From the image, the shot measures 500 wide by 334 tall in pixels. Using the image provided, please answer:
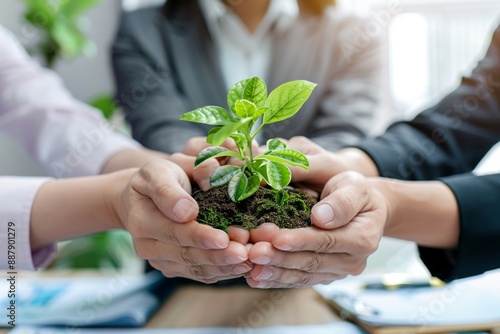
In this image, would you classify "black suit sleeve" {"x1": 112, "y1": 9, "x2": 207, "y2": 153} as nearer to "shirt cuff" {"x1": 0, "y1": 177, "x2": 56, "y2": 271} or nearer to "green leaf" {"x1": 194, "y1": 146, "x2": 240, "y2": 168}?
"shirt cuff" {"x1": 0, "y1": 177, "x2": 56, "y2": 271}

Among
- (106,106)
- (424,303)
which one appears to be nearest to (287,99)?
(424,303)

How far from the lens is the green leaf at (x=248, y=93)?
583 mm

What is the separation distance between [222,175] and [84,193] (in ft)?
0.90

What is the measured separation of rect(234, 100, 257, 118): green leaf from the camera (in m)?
0.55

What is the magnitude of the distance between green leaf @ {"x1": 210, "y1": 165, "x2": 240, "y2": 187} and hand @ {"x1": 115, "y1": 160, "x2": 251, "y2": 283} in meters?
0.04

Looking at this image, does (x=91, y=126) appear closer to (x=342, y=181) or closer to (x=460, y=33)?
(x=342, y=181)

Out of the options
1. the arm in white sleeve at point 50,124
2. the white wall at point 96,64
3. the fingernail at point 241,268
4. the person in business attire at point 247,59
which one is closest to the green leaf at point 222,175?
the fingernail at point 241,268

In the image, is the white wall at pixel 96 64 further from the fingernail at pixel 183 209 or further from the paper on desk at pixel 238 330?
the fingernail at pixel 183 209

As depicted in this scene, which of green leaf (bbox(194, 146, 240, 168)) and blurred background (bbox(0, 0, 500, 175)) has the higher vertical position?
green leaf (bbox(194, 146, 240, 168))

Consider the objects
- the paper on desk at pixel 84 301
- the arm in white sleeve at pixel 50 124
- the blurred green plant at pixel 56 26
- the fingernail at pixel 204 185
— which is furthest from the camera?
the blurred green plant at pixel 56 26

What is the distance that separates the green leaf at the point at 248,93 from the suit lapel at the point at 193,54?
2.26ft

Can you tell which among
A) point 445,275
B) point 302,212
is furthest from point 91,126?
point 445,275

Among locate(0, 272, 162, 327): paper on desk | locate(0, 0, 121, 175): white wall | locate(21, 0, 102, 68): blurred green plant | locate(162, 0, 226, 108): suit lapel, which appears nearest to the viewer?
locate(0, 272, 162, 327): paper on desk

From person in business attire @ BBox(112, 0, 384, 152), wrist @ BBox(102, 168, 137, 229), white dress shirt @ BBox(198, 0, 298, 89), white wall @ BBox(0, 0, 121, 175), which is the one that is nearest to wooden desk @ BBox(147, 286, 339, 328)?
wrist @ BBox(102, 168, 137, 229)
